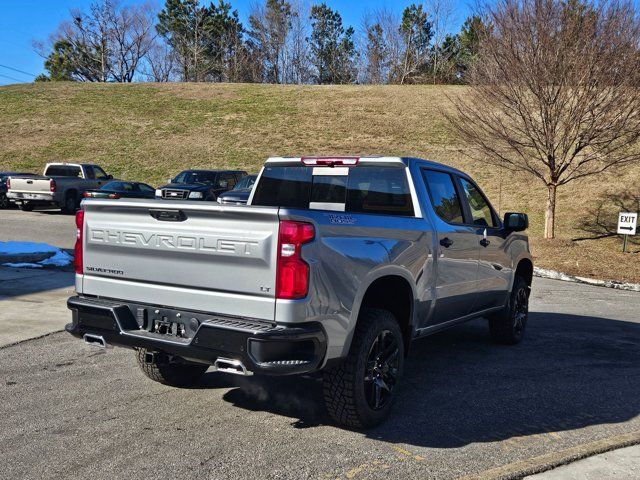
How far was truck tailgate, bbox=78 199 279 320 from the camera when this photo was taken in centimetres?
373

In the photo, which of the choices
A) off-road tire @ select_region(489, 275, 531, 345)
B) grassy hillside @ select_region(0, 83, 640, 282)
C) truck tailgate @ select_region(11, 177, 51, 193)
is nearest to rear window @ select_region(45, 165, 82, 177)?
truck tailgate @ select_region(11, 177, 51, 193)

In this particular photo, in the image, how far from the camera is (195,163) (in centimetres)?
3544

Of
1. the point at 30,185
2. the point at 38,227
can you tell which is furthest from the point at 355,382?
the point at 30,185

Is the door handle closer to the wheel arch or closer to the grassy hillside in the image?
the wheel arch

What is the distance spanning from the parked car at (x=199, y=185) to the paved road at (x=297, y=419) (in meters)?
13.5

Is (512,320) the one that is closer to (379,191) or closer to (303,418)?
(379,191)

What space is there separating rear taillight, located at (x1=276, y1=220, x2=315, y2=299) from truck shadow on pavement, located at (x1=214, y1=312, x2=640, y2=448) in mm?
1301

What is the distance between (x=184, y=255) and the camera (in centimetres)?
399

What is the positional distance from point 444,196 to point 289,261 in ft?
8.10

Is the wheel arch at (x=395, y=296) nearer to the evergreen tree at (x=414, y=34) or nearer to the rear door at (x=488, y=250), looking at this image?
the rear door at (x=488, y=250)

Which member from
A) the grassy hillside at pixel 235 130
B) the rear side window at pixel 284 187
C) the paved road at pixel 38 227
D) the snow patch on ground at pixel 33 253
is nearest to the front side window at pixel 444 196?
the rear side window at pixel 284 187

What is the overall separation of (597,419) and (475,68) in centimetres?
1389

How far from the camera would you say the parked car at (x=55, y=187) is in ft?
72.2

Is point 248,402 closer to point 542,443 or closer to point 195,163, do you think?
point 542,443
